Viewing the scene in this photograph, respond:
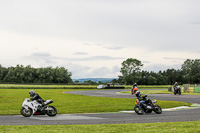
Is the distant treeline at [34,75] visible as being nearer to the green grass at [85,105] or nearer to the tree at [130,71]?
the tree at [130,71]

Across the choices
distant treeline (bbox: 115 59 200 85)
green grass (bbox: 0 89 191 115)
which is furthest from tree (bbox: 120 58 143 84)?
green grass (bbox: 0 89 191 115)

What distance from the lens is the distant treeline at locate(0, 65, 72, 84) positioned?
17238cm

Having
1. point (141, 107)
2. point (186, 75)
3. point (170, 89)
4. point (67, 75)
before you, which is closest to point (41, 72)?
point (67, 75)

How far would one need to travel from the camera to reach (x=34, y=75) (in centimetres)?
18150

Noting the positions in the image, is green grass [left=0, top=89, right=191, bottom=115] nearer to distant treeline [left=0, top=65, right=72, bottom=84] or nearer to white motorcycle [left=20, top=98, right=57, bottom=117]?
white motorcycle [left=20, top=98, right=57, bottom=117]

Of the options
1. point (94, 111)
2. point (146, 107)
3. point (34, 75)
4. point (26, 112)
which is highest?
point (34, 75)

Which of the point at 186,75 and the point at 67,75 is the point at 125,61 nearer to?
the point at 186,75

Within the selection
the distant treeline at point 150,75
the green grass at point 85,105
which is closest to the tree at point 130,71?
the distant treeline at point 150,75

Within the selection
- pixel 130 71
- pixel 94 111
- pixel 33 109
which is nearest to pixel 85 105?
pixel 94 111

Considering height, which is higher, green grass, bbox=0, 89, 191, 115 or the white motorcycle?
the white motorcycle

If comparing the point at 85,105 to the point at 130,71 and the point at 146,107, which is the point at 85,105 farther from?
the point at 130,71

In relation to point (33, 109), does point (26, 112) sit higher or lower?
lower

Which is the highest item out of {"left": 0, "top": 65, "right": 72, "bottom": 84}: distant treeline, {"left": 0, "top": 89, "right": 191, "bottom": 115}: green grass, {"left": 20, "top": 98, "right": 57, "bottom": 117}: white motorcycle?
{"left": 0, "top": 65, "right": 72, "bottom": 84}: distant treeline

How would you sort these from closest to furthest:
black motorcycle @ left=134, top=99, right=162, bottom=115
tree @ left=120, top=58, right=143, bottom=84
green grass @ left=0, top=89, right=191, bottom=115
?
black motorcycle @ left=134, top=99, right=162, bottom=115 → green grass @ left=0, top=89, right=191, bottom=115 → tree @ left=120, top=58, right=143, bottom=84
